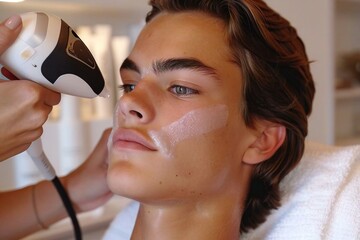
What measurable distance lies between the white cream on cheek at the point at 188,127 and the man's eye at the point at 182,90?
42 mm

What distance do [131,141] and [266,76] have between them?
341 millimetres

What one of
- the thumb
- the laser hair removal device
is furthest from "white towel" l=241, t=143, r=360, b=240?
the thumb

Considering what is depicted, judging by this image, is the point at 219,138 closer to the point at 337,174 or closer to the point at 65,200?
the point at 337,174

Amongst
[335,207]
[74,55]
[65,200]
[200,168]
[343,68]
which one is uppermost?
[74,55]

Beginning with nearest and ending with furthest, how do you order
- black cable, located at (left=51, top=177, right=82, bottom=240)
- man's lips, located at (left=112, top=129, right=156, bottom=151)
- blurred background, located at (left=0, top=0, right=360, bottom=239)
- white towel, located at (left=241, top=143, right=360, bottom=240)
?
1. man's lips, located at (left=112, top=129, right=156, bottom=151)
2. white towel, located at (left=241, top=143, right=360, bottom=240)
3. black cable, located at (left=51, top=177, right=82, bottom=240)
4. blurred background, located at (left=0, top=0, right=360, bottom=239)

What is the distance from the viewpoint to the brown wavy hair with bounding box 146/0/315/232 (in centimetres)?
91

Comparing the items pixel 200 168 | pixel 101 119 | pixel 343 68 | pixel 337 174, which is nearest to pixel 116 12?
pixel 101 119

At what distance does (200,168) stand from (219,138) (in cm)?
8

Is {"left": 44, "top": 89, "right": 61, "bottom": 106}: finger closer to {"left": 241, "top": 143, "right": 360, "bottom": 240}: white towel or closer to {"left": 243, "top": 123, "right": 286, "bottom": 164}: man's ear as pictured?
{"left": 243, "top": 123, "right": 286, "bottom": 164}: man's ear

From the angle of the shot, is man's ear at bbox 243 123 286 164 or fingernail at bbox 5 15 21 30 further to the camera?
man's ear at bbox 243 123 286 164

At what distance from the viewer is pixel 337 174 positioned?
3.35 ft

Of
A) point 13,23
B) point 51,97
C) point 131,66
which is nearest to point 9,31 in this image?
point 13,23

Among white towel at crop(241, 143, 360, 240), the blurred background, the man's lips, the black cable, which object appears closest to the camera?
the man's lips

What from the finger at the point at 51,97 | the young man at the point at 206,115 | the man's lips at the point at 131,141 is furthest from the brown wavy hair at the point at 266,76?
the finger at the point at 51,97
